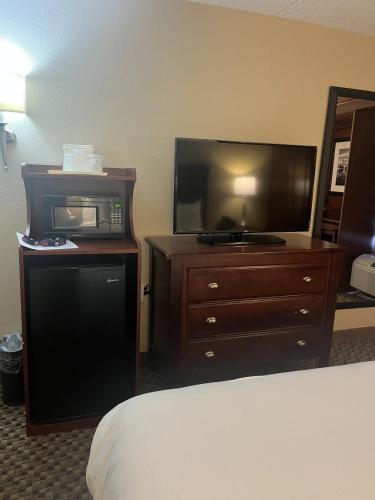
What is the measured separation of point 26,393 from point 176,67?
2069mm

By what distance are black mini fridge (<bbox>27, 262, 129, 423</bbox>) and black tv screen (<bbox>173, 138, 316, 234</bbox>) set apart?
656 millimetres

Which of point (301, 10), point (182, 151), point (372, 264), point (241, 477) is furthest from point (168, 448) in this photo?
point (372, 264)

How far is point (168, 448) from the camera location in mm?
927

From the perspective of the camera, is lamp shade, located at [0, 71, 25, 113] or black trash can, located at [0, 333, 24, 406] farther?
black trash can, located at [0, 333, 24, 406]

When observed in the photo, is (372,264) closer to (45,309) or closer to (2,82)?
(45,309)

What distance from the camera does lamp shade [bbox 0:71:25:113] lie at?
1.96m

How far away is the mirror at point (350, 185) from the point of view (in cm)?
317

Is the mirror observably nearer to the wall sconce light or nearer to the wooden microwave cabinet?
the wooden microwave cabinet

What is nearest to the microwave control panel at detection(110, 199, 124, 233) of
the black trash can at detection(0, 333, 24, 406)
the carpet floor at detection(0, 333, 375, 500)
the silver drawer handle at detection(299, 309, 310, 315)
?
the black trash can at detection(0, 333, 24, 406)

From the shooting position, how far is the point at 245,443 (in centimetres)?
95

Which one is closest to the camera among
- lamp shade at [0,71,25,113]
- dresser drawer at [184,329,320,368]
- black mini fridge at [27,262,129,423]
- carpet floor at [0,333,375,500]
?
carpet floor at [0,333,375,500]

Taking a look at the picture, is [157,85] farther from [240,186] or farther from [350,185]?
[350,185]

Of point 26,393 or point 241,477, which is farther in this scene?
point 26,393

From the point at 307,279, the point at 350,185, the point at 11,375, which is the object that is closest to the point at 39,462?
the point at 11,375
